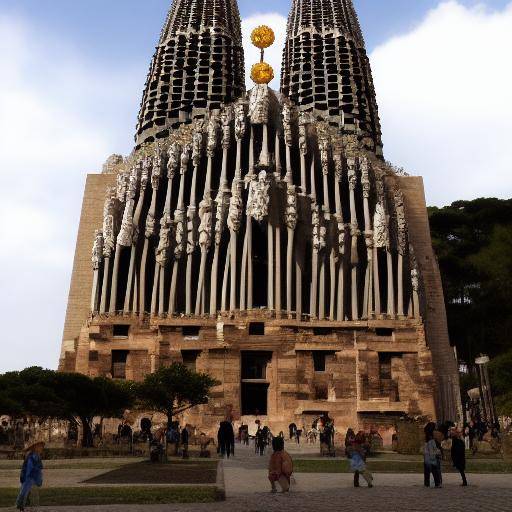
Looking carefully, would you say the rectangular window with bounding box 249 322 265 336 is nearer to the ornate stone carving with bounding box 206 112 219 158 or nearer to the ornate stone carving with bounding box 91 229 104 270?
the ornate stone carving with bounding box 91 229 104 270

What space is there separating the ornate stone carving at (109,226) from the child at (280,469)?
4919 cm

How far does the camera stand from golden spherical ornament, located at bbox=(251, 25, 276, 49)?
76375 mm

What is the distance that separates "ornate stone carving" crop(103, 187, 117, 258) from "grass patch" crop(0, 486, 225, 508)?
4734cm

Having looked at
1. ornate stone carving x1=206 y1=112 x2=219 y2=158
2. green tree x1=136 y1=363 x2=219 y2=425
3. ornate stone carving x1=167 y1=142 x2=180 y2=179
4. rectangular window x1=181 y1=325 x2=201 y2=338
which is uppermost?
ornate stone carving x1=206 y1=112 x2=219 y2=158

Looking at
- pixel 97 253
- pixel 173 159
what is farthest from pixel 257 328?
pixel 173 159

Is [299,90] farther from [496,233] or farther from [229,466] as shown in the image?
[229,466]

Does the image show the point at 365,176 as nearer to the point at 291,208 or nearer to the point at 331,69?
the point at 291,208

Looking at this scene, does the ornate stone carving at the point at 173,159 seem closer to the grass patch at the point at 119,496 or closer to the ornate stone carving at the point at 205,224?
the ornate stone carving at the point at 205,224

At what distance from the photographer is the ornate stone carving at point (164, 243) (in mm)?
62656

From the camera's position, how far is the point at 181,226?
63500 millimetres

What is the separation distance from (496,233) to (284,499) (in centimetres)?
6387

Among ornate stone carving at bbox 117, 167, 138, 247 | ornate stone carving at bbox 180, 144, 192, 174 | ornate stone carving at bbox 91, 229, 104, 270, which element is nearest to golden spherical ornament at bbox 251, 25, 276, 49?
ornate stone carving at bbox 180, 144, 192, 174

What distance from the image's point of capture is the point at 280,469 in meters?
16.4

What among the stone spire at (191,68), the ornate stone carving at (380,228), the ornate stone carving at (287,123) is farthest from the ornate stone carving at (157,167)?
the ornate stone carving at (380,228)
